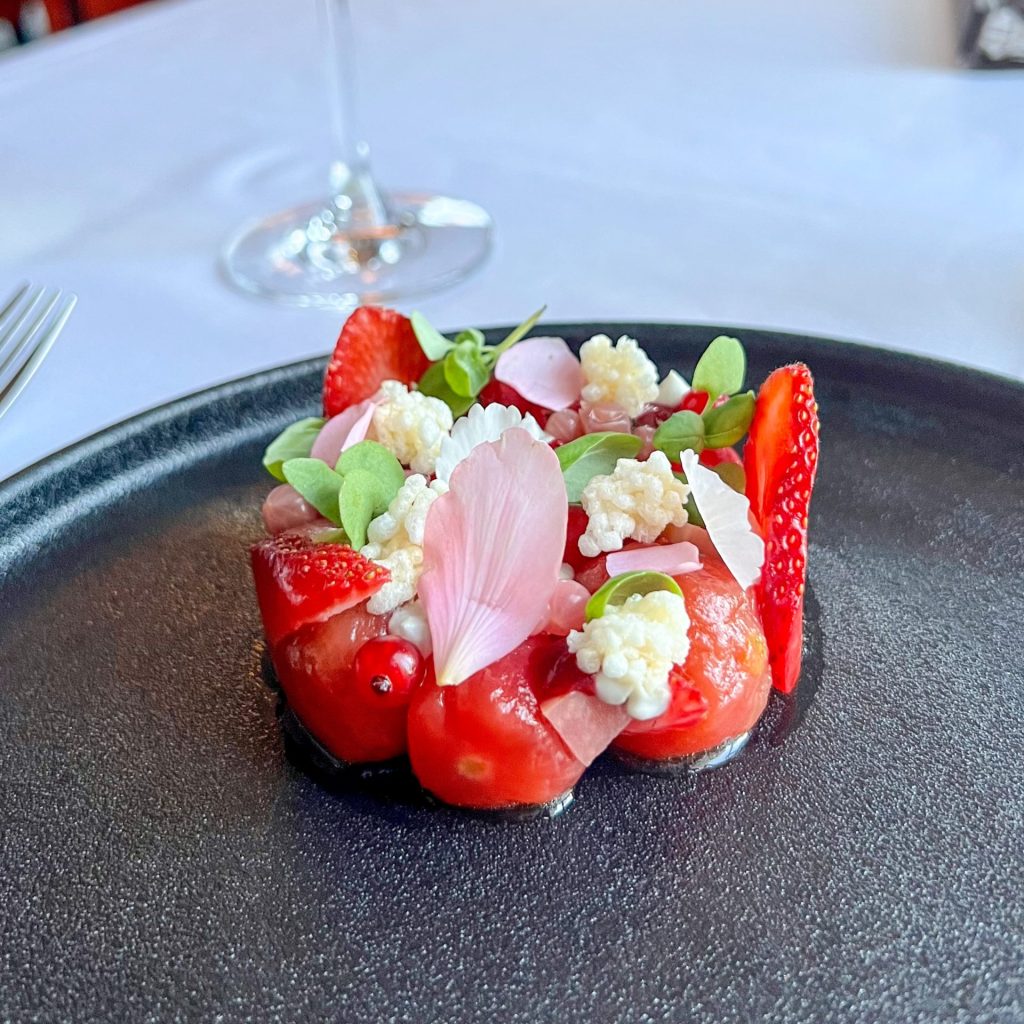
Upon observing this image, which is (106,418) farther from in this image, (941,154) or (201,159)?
(941,154)

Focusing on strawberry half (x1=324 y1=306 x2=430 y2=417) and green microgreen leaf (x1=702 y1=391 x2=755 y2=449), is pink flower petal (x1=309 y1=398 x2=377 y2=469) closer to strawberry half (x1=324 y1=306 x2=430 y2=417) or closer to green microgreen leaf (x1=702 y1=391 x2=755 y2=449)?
strawberry half (x1=324 y1=306 x2=430 y2=417)

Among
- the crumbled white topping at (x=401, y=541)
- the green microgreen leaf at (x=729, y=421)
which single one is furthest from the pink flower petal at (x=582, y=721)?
the green microgreen leaf at (x=729, y=421)

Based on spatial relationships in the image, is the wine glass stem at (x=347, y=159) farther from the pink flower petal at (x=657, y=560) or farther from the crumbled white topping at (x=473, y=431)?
the pink flower petal at (x=657, y=560)

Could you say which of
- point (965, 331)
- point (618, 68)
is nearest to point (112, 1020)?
point (965, 331)

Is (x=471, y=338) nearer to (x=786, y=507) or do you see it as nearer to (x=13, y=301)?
(x=786, y=507)

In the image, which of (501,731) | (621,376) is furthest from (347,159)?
(501,731)

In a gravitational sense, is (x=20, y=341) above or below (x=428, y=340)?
below

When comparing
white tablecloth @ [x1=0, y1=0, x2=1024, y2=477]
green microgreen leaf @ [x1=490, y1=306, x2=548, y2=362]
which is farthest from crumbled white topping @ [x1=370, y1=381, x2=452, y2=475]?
white tablecloth @ [x1=0, y1=0, x2=1024, y2=477]
